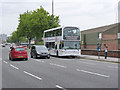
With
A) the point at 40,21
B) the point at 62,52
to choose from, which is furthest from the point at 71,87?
the point at 40,21

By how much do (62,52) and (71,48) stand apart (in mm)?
1311

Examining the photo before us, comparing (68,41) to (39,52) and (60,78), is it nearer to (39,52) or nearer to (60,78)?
(39,52)

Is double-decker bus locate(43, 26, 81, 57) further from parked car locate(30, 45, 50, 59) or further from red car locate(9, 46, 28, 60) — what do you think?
red car locate(9, 46, 28, 60)

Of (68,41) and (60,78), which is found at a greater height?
(68,41)

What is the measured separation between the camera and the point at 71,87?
319 inches

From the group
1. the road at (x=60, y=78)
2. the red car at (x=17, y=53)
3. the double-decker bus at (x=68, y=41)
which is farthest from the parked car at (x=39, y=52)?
the road at (x=60, y=78)

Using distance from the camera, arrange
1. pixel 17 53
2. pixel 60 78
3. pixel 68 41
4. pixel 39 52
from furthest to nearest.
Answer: pixel 68 41 → pixel 39 52 → pixel 17 53 → pixel 60 78

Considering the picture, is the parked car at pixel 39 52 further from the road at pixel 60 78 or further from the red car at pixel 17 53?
the road at pixel 60 78

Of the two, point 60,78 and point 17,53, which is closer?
point 60,78

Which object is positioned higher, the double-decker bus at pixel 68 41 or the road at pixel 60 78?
Answer: the double-decker bus at pixel 68 41

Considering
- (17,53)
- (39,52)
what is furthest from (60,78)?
(39,52)

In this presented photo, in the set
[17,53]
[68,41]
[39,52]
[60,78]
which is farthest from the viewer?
[68,41]

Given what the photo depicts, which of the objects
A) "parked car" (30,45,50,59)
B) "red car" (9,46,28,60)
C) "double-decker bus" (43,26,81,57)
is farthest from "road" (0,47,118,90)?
"double-decker bus" (43,26,81,57)

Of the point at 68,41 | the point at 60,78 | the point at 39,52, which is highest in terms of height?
the point at 68,41
